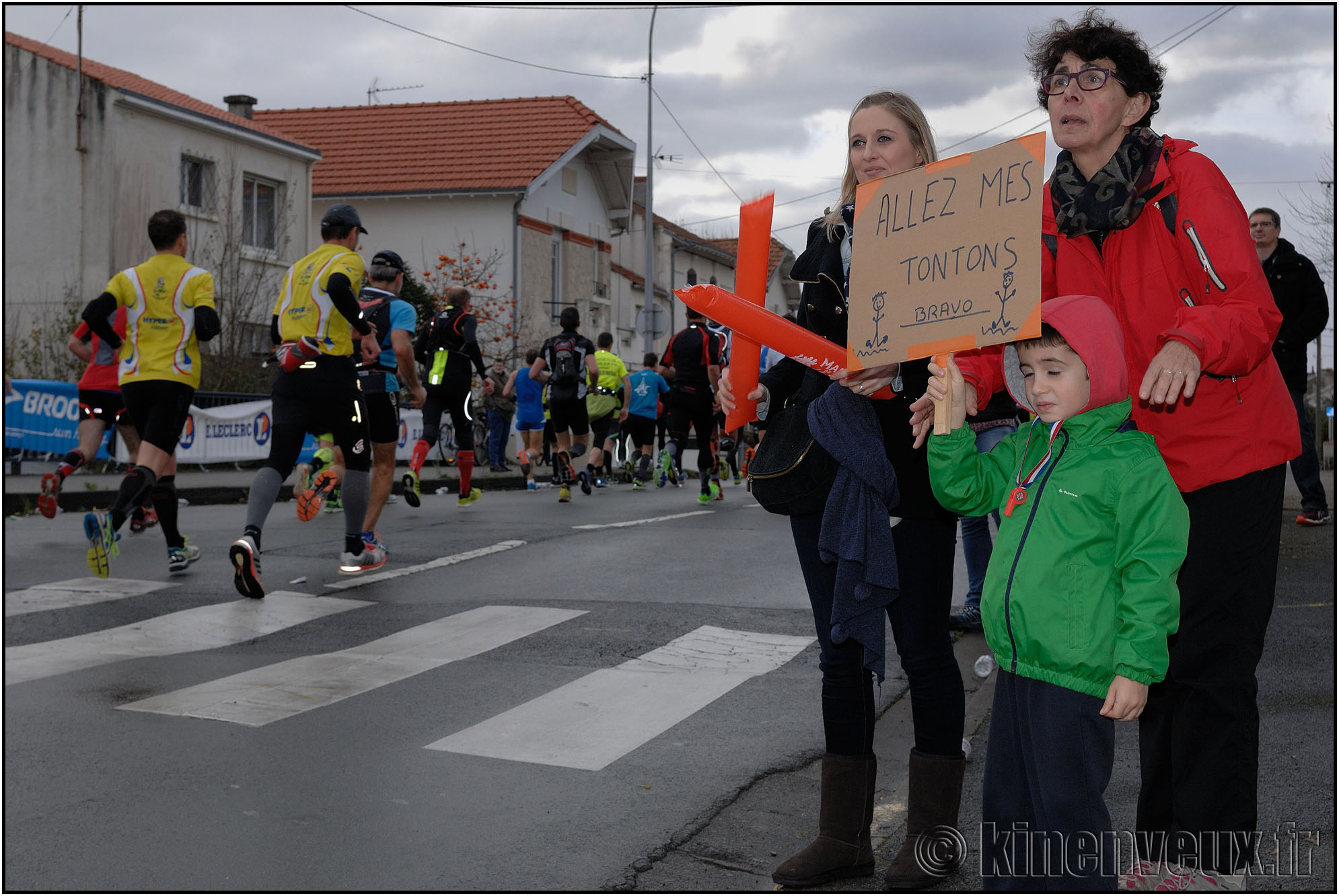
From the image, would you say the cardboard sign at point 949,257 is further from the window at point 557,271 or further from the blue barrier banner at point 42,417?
the window at point 557,271

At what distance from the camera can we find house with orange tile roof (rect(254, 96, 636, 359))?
3381 centimetres

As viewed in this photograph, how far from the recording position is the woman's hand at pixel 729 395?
11.2 ft

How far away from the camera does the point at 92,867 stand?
3355 mm

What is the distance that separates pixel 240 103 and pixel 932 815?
31973mm

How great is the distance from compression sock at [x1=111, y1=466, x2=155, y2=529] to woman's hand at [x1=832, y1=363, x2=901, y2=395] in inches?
228

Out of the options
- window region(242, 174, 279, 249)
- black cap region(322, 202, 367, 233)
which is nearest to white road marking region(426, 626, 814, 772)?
black cap region(322, 202, 367, 233)

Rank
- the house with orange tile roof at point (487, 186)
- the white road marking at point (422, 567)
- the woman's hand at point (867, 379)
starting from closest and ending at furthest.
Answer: the woman's hand at point (867, 379)
the white road marking at point (422, 567)
the house with orange tile roof at point (487, 186)

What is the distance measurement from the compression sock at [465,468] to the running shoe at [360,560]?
4.37m

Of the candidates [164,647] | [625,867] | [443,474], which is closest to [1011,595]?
[625,867]

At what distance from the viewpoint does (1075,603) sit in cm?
275

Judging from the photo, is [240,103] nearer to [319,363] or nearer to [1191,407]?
[319,363]

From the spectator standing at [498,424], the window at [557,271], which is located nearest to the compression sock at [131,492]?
the spectator standing at [498,424]

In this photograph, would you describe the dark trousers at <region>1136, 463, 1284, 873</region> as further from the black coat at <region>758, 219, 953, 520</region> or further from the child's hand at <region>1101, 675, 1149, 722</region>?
the black coat at <region>758, 219, 953, 520</region>

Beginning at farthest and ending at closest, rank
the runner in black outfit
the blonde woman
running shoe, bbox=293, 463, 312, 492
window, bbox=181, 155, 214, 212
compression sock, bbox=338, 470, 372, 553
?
window, bbox=181, 155, 214, 212 < the runner in black outfit < running shoe, bbox=293, 463, 312, 492 < compression sock, bbox=338, 470, 372, 553 < the blonde woman
